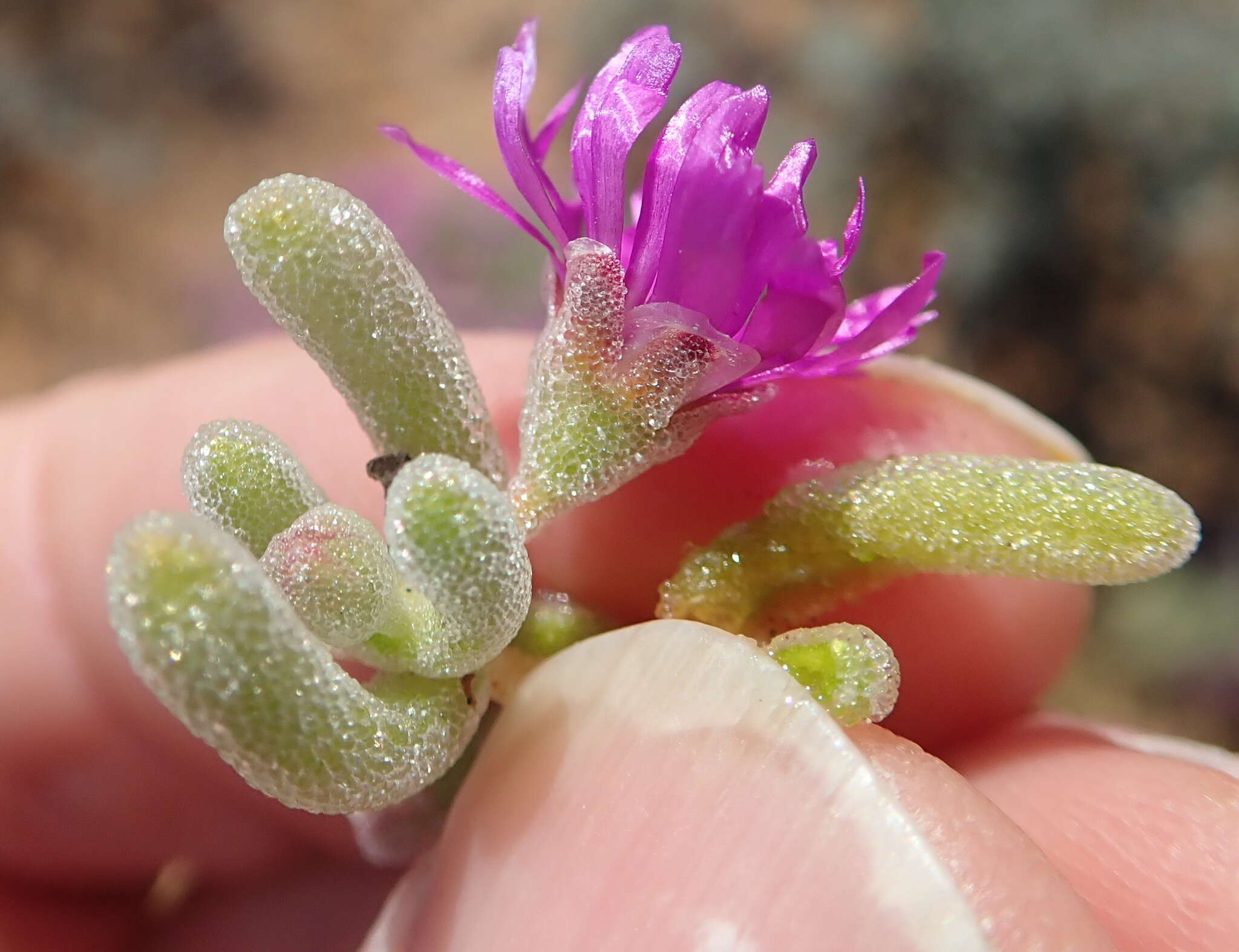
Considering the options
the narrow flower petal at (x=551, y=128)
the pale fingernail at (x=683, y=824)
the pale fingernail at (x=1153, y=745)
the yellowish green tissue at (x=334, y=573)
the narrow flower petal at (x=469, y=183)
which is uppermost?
the narrow flower petal at (x=551, y=128)

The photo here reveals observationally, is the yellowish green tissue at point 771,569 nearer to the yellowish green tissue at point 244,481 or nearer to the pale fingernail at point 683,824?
the pale fingernail at point 683,824

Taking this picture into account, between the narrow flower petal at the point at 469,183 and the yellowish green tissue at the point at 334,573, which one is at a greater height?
the narrow flower petal at the point at 469,183

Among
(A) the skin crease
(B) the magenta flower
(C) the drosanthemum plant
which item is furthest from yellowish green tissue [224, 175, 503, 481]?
(A) the skin crease

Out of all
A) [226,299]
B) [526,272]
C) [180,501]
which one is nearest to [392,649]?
[180,501]

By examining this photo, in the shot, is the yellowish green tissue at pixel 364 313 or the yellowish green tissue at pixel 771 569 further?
the yellowish green tissue at pixel 771 569

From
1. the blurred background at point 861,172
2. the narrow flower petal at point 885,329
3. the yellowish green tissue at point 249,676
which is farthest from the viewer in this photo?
the blurred background at point 861,172

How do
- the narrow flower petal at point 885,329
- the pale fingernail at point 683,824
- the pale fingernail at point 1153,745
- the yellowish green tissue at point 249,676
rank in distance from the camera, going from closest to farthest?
the yellowish green tissue at point 249,676, the pale fingernail at point 683,824, the narrow flower petal at point 885,329, the pale fingernail at point 1153,745

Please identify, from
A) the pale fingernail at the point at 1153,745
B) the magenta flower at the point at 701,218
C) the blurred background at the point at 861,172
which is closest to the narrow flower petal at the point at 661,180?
the magenta flower at the point at 701,218

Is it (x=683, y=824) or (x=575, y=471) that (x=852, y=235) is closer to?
(x=575, y=471)
